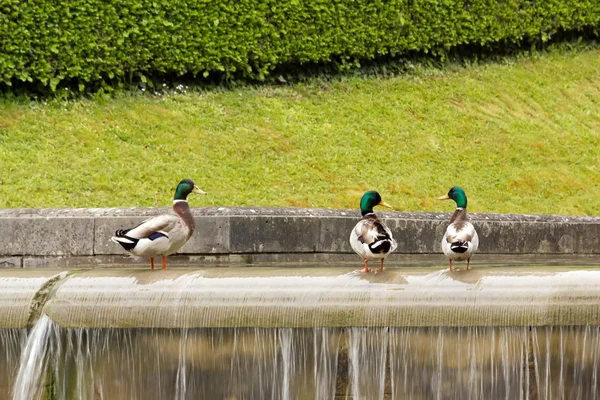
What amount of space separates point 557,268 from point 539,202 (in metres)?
6.95

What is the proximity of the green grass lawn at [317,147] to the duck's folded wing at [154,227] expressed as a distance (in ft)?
13.6

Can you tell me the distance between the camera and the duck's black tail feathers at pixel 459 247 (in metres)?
7.57

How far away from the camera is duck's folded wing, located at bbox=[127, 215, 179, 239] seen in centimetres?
789

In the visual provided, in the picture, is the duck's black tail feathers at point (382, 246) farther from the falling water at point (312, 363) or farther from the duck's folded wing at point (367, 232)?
the falling water at point (312, 363)

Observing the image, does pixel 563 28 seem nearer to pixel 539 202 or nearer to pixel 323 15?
pixel 323 15

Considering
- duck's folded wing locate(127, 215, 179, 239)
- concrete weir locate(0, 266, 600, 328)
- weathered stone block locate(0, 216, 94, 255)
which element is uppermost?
duck's folded wing locate(127, 215, 179, 239)

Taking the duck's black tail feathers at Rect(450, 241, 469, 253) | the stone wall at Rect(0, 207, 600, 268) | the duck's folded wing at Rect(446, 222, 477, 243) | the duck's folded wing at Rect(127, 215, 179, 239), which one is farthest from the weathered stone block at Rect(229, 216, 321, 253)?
the duck's black tail feathers at Rect(450, 241, 469, 253)

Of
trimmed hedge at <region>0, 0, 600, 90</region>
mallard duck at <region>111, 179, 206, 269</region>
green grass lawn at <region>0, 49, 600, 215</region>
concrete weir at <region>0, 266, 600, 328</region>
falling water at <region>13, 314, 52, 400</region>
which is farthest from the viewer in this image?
trimmed hedge at <region>0, 0, 600, 90</region>

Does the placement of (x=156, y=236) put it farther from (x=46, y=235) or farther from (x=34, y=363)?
(x=46, y=235)

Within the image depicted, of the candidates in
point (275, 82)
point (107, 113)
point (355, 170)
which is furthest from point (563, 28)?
point (107, 113)

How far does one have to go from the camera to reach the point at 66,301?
7.46m

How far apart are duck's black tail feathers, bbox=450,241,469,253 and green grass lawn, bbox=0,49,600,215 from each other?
16.9 ft

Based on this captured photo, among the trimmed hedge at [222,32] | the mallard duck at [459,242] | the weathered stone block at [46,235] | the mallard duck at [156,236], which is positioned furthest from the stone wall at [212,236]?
the trimmed hedge at [222,32]

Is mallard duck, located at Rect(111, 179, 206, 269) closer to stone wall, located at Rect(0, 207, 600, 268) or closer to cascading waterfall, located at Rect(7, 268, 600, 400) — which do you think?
cascading waterfall, located at Rect(7, 268, 600, 400)
